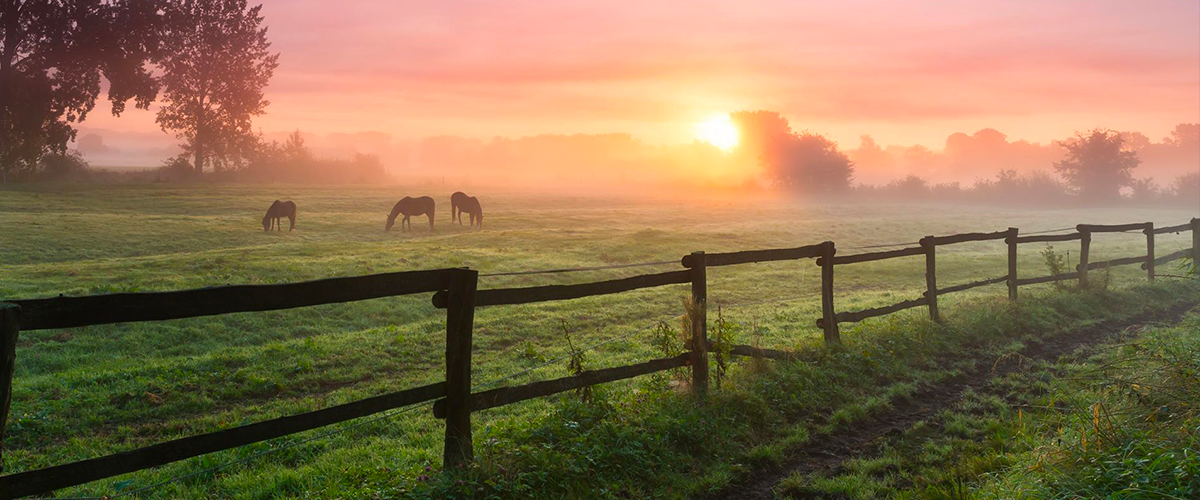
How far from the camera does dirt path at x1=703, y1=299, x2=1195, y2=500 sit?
5.80 m

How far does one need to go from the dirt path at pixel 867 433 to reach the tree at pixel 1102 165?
77.2 metres

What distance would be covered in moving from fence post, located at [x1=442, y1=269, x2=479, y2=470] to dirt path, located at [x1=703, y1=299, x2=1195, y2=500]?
2041 millimetres

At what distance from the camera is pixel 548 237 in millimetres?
31047

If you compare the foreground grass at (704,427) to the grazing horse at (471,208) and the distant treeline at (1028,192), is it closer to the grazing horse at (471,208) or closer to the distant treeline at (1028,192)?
the grazing horse at (471,208)

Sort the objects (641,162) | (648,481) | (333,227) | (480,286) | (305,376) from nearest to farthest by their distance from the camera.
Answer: (648,481), (305,376), (480,286), (333,227), (641,162)

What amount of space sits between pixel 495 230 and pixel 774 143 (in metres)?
56.1

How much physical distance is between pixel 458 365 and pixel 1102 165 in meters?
87.1

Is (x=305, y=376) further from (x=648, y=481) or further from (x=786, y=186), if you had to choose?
(x=786, y=186)

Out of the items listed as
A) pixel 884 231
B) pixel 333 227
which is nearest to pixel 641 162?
pixel 884 231

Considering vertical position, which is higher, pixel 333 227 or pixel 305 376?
pixel 333 227

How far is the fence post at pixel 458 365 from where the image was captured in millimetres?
5293

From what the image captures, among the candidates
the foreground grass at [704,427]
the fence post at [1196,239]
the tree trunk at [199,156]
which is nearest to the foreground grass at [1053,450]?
the foreground grass at [704,427]

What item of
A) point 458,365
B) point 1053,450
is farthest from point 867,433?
point 458,365

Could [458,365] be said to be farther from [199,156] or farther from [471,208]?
[199,156]
